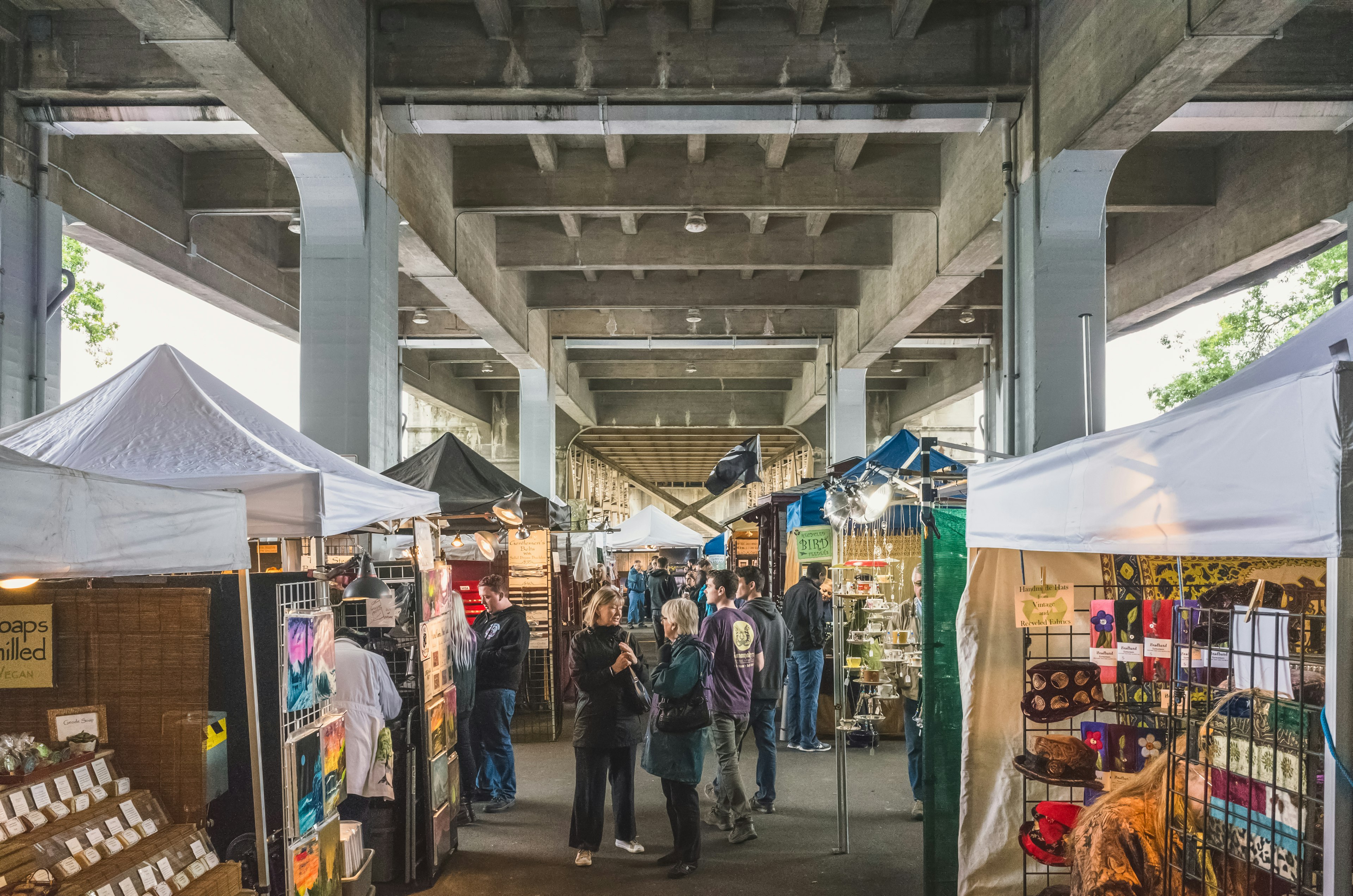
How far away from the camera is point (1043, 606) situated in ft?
14.1

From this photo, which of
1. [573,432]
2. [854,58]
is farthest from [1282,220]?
[573,432]

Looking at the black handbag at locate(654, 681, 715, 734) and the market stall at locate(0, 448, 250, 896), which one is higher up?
the market stall at locate(0, 448, 250, 896)

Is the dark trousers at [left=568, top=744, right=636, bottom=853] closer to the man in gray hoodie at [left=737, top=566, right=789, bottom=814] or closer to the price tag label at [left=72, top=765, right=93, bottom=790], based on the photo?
the man in gray hoodie at [left=737, top=566, right=789, bottom=814]

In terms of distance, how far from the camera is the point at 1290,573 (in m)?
3.80

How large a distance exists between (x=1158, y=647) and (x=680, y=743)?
282cm

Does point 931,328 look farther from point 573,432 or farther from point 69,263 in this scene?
point 69,263

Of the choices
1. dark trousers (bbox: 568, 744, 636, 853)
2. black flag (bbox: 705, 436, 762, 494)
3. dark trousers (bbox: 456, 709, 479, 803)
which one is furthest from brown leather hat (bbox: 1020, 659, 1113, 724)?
black flag (bbox: 705, 436, 762, 494)

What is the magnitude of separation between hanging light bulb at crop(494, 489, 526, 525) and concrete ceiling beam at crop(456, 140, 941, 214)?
3.37m

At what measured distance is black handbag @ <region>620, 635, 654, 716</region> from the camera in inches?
217

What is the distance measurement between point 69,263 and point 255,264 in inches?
325

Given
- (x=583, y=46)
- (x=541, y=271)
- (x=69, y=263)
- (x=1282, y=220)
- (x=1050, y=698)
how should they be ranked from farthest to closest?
(x=69, y=263), (x=541, y=271), (x=1282, y=220), (x=583, y=46), (x=1050, y=698)

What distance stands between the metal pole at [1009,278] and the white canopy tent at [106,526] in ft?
20.0

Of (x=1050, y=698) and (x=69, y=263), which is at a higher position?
(x=69, y=263)

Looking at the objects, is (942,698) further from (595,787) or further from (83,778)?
(83,778)
